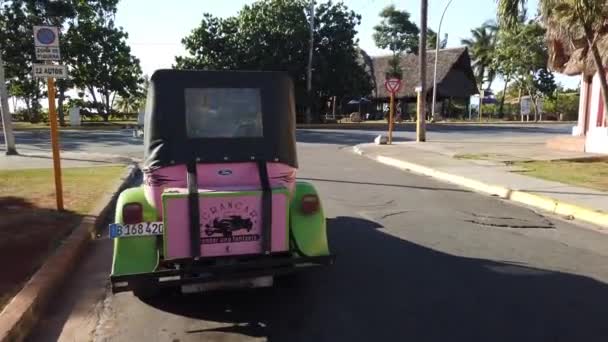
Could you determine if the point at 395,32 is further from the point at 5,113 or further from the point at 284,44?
the point at 5,113

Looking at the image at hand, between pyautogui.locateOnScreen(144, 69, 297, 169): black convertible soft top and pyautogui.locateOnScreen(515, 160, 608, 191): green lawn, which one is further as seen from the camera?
pyautogui.locateOnScreen(515, 160, 608, 191): green lawn

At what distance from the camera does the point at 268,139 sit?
4.84 meters

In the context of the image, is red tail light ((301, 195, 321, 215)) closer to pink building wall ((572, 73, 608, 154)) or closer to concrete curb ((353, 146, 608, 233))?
concrete curb ((353, 146, 608, 233))

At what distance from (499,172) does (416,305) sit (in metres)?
9.06

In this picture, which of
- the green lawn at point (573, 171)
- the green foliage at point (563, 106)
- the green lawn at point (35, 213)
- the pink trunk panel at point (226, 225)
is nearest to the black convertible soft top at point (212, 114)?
the pink trunk panel at point (226, 225)

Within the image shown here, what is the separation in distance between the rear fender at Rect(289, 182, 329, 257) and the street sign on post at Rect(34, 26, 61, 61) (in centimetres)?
473

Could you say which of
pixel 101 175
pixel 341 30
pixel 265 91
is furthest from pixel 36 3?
pixel 265 91

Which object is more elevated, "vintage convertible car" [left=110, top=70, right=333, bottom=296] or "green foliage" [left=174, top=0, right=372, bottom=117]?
"green foliage" [left=174, top=0, right=372, bottom=117]

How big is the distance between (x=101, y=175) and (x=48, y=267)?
6.98 metres

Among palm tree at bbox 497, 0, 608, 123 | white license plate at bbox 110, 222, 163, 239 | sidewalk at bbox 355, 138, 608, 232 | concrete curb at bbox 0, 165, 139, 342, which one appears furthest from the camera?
palm tree at bbox 497, 0, 608, 123

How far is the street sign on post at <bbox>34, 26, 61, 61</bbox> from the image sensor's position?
7383 mm

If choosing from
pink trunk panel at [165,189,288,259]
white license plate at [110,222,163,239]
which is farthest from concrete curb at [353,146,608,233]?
white license plate at [110,222,163,239]

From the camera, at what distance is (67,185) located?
1030 centimetres

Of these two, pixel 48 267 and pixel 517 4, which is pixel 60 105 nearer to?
pixel 517 4
